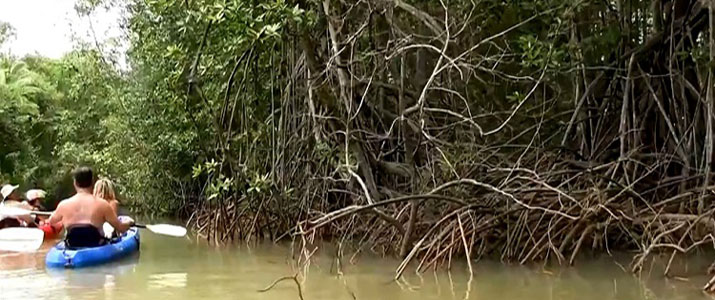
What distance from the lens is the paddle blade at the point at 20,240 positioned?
23.5 feet

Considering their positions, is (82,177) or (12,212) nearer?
(82,177)

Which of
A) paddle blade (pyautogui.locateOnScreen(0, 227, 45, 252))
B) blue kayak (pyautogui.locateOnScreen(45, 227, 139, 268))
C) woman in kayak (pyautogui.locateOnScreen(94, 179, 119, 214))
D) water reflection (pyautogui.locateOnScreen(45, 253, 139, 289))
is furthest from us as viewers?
woman in kayak (pyautogui.locateOnScreen(94, 179, 119, 214))

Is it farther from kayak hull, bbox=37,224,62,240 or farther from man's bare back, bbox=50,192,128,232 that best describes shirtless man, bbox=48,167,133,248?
kayak hull, bbox=37,224,62,240

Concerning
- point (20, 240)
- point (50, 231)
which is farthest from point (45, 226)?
point (20, 240)

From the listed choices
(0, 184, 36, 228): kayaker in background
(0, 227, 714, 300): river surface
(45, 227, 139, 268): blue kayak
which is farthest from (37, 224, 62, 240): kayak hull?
(45, 227, 139, 268): blue kayak

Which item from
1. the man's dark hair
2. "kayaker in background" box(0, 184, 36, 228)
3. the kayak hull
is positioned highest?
the man's dark hair

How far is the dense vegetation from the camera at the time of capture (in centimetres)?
576

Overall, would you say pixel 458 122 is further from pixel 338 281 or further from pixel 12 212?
pixel 12 212

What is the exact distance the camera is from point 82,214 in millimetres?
6488

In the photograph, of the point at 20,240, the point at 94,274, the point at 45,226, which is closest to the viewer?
the point at 94,274

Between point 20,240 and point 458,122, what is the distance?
133 inches

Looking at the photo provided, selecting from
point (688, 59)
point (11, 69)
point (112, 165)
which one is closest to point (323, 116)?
point (688, 59)

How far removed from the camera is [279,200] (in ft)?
24.3

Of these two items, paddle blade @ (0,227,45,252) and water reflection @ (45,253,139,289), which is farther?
paddle blade @ (0,227,45,252)
